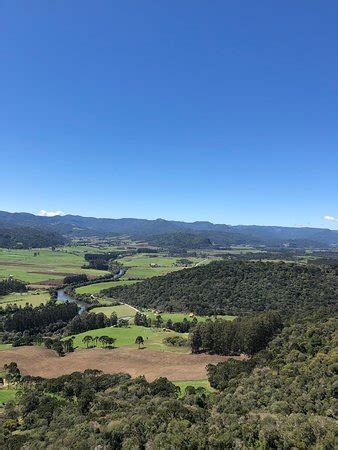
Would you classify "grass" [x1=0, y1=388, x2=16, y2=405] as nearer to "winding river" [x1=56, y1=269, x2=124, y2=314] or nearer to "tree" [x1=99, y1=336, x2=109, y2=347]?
"tree" [x1=99, y1=336, x2=109, y2=347]

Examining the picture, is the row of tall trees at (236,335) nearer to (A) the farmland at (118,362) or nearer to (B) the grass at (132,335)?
(A) the farmland at (118,362)

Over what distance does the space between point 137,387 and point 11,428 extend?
59.0 feet

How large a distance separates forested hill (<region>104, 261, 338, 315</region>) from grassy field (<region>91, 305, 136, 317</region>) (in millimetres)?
9367

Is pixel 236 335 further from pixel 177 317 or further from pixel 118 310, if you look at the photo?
pixel 118 310

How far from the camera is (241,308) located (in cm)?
14500

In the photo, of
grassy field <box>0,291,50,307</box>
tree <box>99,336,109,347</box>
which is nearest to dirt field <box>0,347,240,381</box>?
tree <box>99,336,109,347</box>

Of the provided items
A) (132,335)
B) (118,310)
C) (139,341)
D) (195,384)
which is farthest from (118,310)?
(195,384)

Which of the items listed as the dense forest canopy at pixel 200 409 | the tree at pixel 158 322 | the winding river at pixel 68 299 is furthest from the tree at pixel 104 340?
the winding river at pixel 68 299

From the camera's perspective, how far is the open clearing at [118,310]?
141 meters

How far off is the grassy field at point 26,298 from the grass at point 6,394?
83001 mm

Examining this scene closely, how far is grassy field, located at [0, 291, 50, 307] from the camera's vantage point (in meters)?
154

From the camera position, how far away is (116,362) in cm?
8681

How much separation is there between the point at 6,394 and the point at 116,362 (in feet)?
81.7

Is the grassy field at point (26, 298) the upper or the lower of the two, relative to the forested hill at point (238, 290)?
lower
